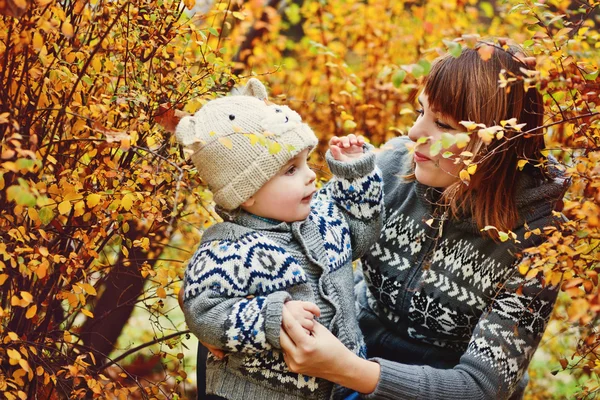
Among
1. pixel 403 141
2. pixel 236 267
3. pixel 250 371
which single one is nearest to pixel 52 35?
pixel 236 267

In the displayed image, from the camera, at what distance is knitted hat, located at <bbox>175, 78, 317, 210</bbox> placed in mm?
2033

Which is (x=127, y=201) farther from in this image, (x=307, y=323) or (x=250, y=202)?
(x=307, y=323)

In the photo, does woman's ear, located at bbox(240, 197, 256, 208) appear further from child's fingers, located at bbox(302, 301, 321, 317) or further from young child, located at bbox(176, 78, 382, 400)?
child's fingers, located at bbox(302, 301, 321, 317)

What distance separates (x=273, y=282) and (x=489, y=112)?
2.73 feet

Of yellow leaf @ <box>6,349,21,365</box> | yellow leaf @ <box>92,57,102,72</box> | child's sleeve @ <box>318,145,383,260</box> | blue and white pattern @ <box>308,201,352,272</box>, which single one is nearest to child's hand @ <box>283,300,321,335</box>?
blue and white pattern @ <box>308,201,352,272</box>

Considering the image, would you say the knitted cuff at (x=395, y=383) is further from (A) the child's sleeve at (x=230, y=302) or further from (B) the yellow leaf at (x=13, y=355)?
(B) the yellow leaf at (x=13, y=355)

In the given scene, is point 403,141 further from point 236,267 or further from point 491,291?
point 236,267

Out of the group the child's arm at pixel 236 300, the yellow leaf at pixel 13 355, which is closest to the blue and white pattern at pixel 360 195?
the child's arm at pixel 236 300

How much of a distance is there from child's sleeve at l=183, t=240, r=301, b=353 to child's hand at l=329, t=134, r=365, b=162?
0.41 m

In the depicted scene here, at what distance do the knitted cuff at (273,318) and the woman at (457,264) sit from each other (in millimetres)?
36

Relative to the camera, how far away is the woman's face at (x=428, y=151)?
2.29 metres

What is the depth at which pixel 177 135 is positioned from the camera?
2.10 meters

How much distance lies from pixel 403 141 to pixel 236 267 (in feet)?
3.26

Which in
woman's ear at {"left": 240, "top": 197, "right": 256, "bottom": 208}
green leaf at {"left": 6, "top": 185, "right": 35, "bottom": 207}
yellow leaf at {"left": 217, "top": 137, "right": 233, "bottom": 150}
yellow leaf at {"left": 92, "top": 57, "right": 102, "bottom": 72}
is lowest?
woman's ear at {"left": 240, "top": 197, "right": 256, "bottom": 208}
